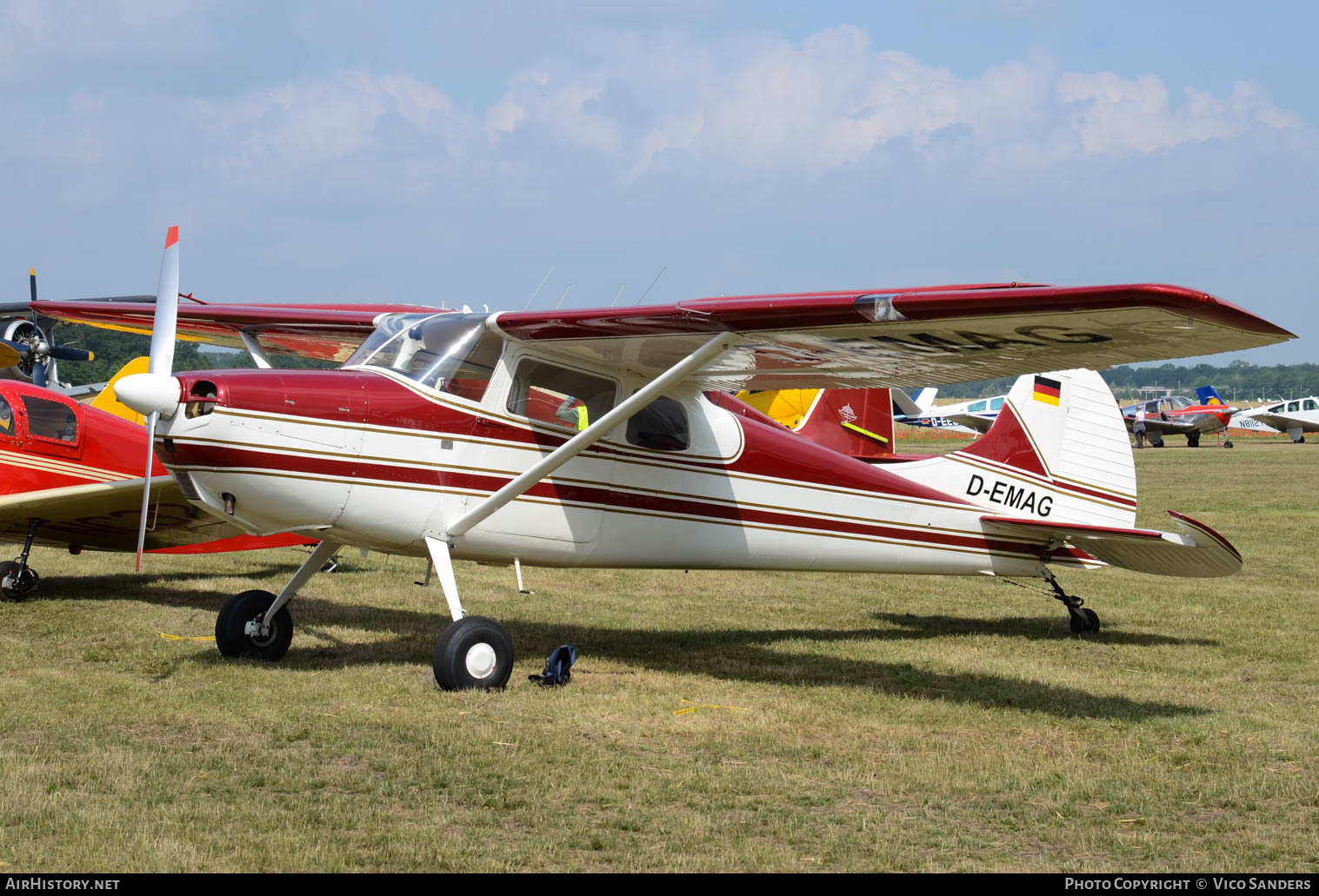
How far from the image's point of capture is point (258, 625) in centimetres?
Result: 785

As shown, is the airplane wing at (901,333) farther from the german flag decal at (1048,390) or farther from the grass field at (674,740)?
the german flag decal at (1048,390)

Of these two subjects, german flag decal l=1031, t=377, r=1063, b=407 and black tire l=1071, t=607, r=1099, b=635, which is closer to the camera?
black tire l=1071, t=607, r=1099, b=635

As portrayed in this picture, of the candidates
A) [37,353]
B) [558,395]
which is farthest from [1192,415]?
[558,395]

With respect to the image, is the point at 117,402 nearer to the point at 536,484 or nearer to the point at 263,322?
the point at 263,322

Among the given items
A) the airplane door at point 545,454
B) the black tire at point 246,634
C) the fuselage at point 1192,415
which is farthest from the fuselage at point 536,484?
the fuselage at point 1192,415

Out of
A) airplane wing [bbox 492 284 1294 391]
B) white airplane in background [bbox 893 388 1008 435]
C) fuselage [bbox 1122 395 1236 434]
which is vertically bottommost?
white airplane in background [bbox 893 388 1008 435]

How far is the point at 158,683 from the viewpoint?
7008 millimetres

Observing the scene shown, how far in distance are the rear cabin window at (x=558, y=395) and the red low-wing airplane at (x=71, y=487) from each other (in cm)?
412

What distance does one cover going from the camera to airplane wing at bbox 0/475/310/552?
991cm

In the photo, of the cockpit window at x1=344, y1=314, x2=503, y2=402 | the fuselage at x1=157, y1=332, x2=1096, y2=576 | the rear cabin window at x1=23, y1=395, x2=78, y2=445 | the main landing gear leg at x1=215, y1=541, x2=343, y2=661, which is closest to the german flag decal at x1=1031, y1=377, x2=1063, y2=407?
the fuselage at x1=157, y1=332, x2=1096, y2=576

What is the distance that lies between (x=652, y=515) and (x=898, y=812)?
140 inches

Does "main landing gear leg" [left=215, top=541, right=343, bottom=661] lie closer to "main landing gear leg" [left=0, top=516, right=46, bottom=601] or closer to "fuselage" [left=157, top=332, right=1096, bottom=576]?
"fuselage" [left=157, top=332, right=1096, bottom=576]

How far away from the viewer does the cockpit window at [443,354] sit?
723 centimetres

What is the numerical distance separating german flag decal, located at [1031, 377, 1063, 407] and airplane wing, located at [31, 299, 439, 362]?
5145 mm
